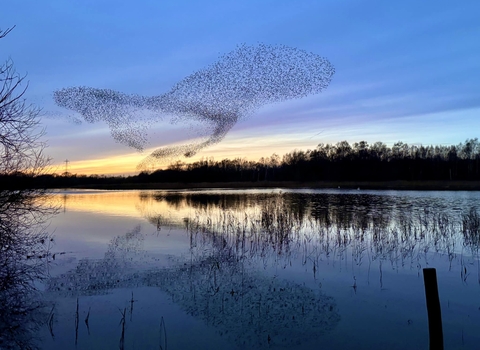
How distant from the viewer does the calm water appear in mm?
6215

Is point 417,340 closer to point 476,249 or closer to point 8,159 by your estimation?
point 476,249

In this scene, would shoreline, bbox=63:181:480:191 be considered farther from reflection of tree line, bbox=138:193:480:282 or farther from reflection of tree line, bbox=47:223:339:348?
reflection of tree line, bbox=47:223:339:348

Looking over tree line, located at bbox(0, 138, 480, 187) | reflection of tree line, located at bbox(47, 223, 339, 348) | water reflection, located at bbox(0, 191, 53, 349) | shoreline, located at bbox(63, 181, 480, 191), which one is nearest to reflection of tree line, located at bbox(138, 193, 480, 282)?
reflection of tree line, located at bbox(47, 223, 339, 348)

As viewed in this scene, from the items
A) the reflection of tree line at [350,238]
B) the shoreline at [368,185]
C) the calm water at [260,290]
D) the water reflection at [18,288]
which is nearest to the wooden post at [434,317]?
the calm water at [260,290]

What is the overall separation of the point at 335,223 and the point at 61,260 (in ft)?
41.7

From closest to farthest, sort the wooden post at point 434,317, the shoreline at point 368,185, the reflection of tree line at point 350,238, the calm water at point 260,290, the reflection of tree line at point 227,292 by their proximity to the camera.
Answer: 1. the wooden post at point 434,317
2. the calm water at point 260,290
3. the reflection of tree line at point 227,292
4. the reflection of tree line at point 350,238
5. the shoreline at point 368,185

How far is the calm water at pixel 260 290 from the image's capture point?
621cm

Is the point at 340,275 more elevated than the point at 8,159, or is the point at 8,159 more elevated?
the point at 8,159

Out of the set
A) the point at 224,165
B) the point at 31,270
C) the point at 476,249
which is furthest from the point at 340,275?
the point at 224,165

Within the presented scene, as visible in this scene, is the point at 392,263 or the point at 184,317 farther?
the point at 392,263

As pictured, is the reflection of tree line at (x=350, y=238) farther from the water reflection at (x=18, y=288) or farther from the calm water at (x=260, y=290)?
the water reflection at (x=18, y=288)

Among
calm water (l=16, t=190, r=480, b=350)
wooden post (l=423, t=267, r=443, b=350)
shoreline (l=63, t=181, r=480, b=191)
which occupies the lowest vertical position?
calm water (l=16, t=190, r=480, b=350)

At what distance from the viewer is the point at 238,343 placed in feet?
19.7

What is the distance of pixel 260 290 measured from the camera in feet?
27.8
